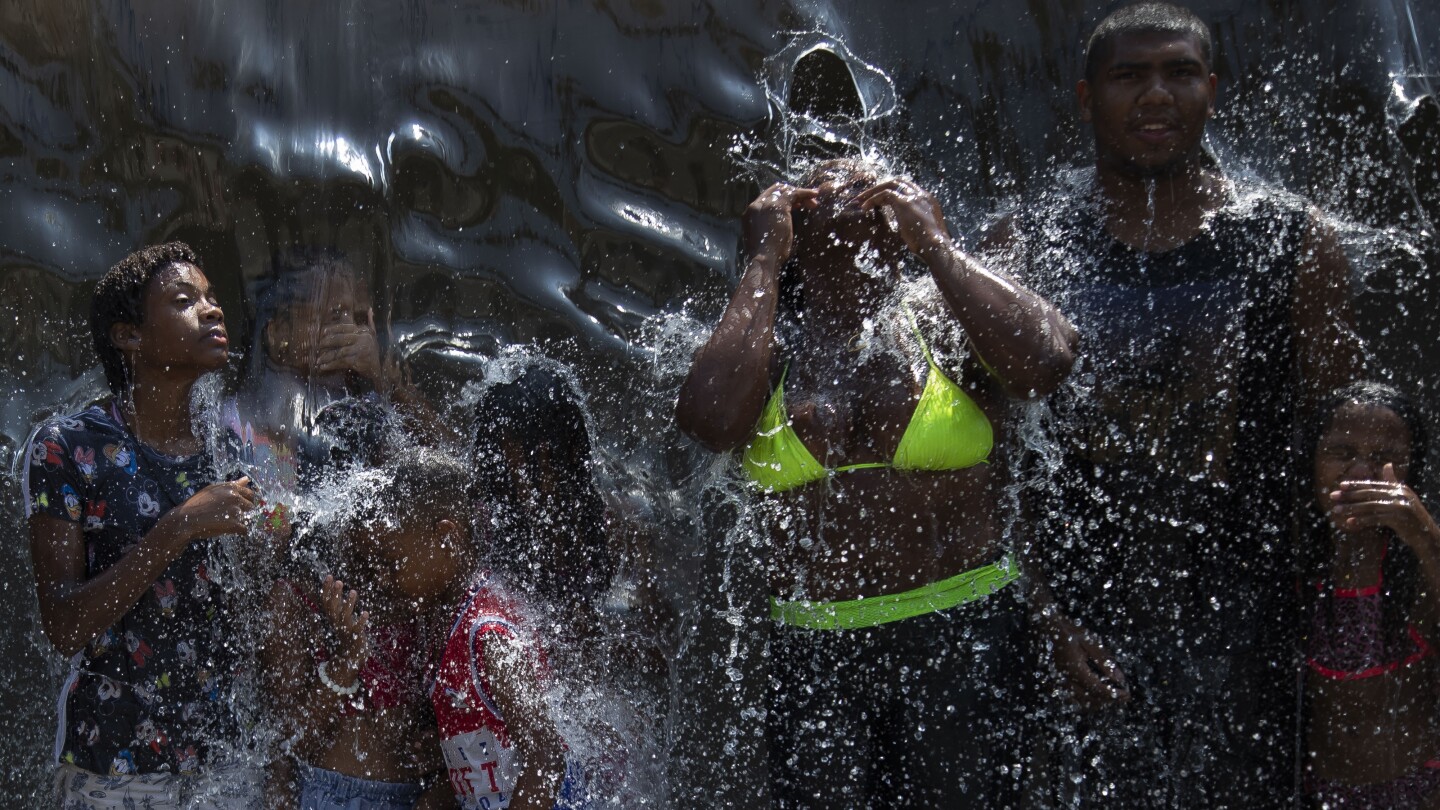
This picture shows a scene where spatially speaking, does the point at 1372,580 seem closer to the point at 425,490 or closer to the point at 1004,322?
the point at 1004,322

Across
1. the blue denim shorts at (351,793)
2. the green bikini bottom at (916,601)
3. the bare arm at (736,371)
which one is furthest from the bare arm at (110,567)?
the green bikini bottom at (916,601)

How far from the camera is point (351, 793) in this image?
2604 millimetres

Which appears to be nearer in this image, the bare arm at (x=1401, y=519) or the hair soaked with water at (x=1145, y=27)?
the bare arm at (x=1401, y=519)

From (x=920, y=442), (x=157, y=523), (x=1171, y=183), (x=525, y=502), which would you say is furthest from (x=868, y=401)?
(x=157, y=523)

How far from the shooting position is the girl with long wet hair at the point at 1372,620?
2420mm

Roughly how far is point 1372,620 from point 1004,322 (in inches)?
31.8

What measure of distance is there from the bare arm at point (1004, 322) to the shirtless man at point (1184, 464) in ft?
0.62

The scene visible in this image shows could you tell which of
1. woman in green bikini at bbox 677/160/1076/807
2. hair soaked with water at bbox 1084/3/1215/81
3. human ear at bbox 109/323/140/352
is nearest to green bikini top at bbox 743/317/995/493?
woman in green bikini at bbox 677/160/1076/807

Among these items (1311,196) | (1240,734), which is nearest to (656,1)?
(1311,196)

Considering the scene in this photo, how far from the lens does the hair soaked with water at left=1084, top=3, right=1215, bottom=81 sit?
263cm

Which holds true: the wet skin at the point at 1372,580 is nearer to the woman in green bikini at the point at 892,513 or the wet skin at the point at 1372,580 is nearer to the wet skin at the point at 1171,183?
the wet skin at the point at 1171,183

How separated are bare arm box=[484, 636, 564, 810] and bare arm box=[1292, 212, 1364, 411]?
140cm

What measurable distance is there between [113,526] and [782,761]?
1.27 metres

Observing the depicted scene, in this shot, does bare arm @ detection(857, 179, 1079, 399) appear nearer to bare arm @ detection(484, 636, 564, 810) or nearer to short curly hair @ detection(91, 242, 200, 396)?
bare arm @ detection(484, 636, 564, 810)
